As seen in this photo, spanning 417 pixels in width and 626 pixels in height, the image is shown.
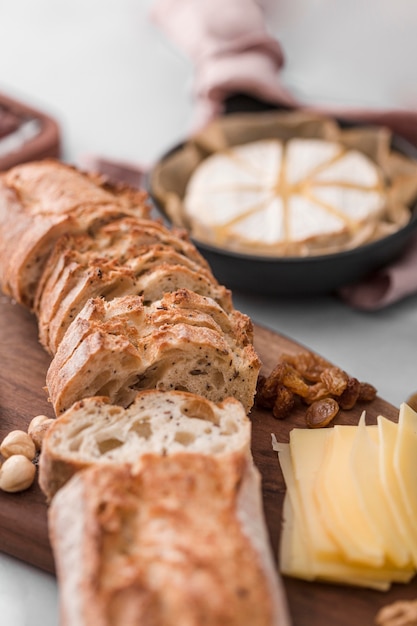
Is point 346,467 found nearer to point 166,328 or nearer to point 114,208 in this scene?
point 166,328

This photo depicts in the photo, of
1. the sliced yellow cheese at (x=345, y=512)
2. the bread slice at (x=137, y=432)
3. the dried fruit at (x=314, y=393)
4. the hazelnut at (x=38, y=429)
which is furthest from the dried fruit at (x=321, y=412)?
the hazelnut at (x=38, y=429)

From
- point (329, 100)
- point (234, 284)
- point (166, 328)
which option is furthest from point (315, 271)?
point (329, 100)

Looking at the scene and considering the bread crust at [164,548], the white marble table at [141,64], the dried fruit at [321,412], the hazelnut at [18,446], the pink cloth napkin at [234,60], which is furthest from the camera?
the white marble table at [141,64]

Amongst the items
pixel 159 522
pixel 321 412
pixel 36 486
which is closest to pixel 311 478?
pixel 321 412

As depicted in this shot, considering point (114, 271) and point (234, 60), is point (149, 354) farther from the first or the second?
point (234, 60)

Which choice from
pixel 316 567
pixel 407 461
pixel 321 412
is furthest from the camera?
pixel 321 412

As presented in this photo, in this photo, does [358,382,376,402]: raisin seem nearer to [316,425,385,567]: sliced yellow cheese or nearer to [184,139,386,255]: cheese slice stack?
[316,425,385,567]: sliced yellow cheese

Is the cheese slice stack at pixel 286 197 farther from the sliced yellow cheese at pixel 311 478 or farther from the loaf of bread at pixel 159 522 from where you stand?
the loaf of bread at pixel 159 522
